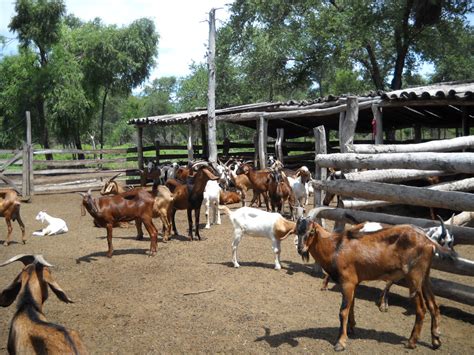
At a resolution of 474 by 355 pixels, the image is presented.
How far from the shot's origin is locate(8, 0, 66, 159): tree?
25.3 metres

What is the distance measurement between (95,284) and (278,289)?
2.78m

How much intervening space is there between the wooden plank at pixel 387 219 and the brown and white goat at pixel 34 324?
3.57m

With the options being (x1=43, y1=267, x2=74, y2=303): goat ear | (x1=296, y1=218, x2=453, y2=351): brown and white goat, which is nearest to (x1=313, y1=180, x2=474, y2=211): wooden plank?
(x1=296, y1=218, x2=453, y2=351): brown and white goat

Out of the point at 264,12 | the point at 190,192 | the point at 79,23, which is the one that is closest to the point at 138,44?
the point at 264,12

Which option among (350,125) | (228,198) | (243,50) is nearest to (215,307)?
(350,125)

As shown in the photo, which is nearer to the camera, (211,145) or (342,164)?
(342,164)

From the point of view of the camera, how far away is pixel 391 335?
5.41 m

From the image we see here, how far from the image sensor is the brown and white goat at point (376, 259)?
5.04 m

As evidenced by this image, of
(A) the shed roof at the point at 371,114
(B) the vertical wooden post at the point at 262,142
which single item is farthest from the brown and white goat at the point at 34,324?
(B) the vertical wooden post at the point at 262,142

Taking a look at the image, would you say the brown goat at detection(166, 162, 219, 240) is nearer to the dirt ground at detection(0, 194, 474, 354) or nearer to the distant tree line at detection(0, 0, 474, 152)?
the dirt ground at detection(0, 194, 474, 354)

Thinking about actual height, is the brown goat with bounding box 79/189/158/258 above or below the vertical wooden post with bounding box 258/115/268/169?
below

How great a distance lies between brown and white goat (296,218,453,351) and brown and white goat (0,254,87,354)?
2.65m

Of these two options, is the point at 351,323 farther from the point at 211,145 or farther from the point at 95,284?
the point at 211,145

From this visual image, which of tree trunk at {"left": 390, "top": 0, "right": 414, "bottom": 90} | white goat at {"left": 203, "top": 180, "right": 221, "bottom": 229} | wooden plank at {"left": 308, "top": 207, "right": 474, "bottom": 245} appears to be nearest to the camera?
wooden plank at {"left": 308, "top": 207, "right": 474, "bottom": 245}
